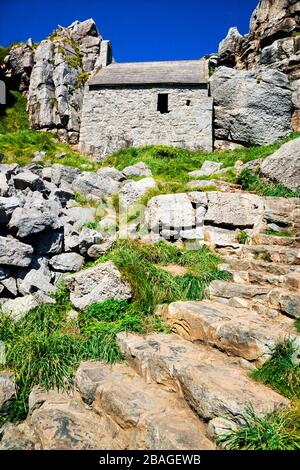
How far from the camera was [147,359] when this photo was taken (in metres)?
3.91

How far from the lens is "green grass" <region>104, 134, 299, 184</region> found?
1257 centimetres

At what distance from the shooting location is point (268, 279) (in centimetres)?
554

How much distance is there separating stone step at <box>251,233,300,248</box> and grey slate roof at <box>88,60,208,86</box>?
14564mm

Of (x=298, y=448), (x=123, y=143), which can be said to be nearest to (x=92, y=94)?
(x=123, y=143)

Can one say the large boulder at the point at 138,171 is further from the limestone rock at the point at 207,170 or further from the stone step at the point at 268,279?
the stone step at the point at 268,279

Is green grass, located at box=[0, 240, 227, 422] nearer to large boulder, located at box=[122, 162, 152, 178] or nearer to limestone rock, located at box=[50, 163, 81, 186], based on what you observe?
limestone rock, located at box=[50, 163, 81, 186]

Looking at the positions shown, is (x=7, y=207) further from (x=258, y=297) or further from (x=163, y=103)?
(x=163, y=103)

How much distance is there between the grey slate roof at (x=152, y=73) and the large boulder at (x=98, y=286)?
16.8 metres

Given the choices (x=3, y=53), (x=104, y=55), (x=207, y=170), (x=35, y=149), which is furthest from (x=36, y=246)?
(x=3, y=53)

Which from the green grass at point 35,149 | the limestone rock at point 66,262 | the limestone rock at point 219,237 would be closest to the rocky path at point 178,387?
the limestone rock at point 66,262

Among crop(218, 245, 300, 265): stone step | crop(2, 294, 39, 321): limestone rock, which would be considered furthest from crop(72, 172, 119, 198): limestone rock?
crop(2, 294, 39, 321): limestone rock

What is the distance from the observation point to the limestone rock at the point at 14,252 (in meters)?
5.72
